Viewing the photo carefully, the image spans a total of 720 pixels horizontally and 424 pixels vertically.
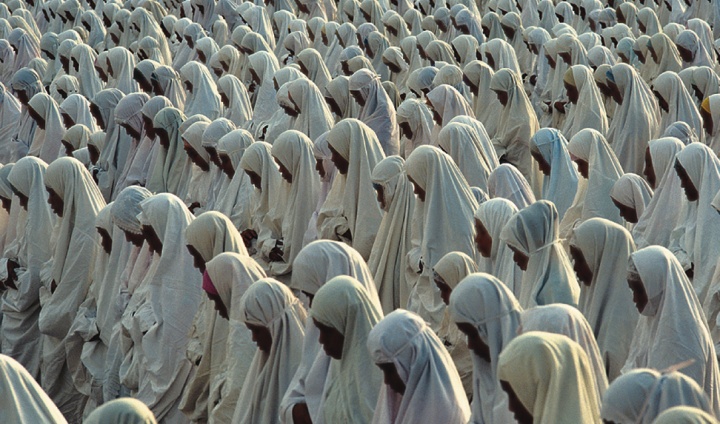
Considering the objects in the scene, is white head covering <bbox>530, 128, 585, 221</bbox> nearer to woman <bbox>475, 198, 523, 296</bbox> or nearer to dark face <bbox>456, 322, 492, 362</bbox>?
woman <bbox>475, 198, 523, 296</bbox>

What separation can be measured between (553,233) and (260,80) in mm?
8010

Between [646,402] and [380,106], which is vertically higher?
[646,402]

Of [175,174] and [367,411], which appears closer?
[367,411]

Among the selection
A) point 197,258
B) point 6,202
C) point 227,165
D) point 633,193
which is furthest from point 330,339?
point 227,165

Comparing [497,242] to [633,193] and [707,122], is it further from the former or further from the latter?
[707,122]

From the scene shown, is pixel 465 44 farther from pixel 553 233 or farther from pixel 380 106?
pixel 553 233

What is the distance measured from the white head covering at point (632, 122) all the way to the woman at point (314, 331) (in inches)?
217

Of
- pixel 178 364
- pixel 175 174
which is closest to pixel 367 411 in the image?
pixel 178 364

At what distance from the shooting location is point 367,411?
5043mm

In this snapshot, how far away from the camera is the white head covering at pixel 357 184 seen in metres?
8.41

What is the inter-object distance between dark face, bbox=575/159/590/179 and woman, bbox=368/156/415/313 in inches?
57.5

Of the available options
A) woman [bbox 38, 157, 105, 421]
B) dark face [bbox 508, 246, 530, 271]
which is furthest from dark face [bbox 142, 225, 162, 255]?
dark face [bbox 508, 246, 530, 271]

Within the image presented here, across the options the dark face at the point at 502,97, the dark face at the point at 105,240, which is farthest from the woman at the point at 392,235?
the dark face at the point at 502,97

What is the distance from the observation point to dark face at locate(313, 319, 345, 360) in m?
4.97
